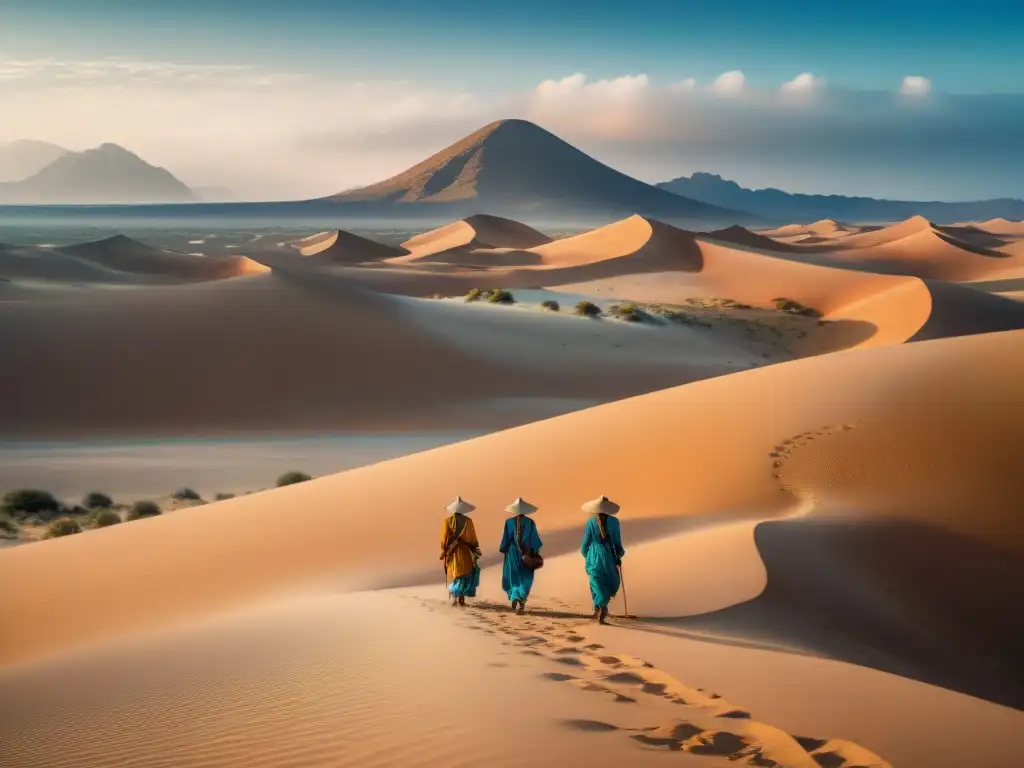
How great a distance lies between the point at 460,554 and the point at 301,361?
22.9m

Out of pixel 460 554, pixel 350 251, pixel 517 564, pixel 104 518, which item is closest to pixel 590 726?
pixel 517 564

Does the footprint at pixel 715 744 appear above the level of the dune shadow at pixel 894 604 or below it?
above

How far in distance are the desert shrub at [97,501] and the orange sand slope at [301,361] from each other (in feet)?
24.7

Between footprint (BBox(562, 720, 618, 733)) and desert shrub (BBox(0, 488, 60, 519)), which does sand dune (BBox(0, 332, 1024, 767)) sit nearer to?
footprint (BBox(562, 720, 618, 733))

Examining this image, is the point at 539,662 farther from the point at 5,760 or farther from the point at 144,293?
the point at 144,293

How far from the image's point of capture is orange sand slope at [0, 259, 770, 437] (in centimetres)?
2700

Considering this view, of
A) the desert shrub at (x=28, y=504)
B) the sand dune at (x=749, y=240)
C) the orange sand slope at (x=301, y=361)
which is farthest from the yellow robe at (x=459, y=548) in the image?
the sand dune at (x=749, y=240)

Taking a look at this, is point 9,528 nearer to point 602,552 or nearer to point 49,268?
point 602,552

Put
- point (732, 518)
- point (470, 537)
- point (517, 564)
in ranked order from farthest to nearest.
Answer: point (732, 518) → point (470, 537) → point (517, 564)

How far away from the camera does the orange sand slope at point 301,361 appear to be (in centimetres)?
2700

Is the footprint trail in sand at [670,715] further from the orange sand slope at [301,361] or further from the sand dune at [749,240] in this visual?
the sand dune at [749,240]

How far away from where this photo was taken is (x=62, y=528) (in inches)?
613

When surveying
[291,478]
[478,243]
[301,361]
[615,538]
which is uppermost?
[478,243]

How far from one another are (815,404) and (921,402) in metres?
1.35
